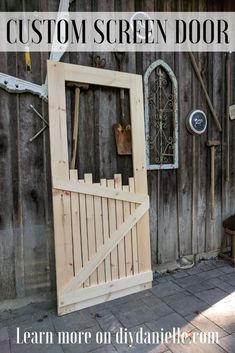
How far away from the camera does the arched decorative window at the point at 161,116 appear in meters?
2.46

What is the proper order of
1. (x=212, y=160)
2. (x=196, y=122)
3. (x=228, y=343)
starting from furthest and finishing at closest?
1. (x=212, y=160)
2. (x=196, y=122)
3. (x=228, y=343)

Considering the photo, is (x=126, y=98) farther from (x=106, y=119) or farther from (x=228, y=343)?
(x=228, y=343)

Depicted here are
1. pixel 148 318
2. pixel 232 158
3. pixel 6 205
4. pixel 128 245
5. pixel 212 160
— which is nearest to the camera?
pixel 148 318

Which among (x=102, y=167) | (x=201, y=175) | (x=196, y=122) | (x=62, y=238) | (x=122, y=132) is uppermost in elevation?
(x=196, y=122)

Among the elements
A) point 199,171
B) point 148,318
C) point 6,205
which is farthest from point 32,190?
point 199,171

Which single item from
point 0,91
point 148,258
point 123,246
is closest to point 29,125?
point 0,91

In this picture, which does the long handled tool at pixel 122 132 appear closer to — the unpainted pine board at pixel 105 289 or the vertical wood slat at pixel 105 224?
the vertical wood slat at pixel 105 224

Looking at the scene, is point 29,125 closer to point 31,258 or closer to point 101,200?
point 101,200

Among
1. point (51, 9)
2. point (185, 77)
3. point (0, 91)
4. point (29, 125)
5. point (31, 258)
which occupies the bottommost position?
point (31, 258)

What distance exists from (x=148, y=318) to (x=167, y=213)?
3.19 ft

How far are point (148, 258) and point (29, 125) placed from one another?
4.66 feet

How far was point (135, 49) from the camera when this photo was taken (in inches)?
94.2

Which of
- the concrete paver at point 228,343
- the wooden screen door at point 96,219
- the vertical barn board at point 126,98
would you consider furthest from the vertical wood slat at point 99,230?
the concrete paver at point 228,343

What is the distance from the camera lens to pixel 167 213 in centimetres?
262
